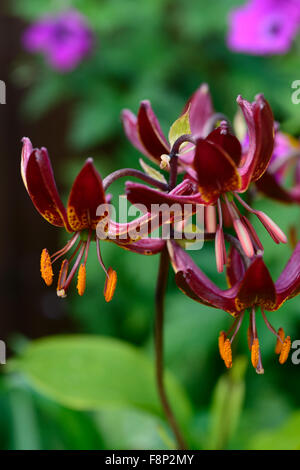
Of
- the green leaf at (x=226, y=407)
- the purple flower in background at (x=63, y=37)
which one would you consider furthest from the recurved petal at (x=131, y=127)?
the purple flower in background at (x=63, y=37)

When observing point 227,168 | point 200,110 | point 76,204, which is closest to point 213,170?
point 227,168

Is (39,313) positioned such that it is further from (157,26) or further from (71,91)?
(157,26)

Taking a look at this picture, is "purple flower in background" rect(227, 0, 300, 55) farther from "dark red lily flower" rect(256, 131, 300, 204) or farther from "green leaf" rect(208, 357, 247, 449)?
"green leaf" rect(208, 357, 247, 449)

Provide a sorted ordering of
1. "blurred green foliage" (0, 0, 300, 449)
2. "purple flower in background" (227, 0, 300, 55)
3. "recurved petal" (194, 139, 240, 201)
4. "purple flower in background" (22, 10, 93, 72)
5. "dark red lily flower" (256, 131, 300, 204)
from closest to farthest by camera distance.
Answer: "recurved petal" (194, 139, 240, 201), "dark red lily flower" (256, 131, 300, 204), "blurred green foliage" (0, 0, 300, 449), "purple flower in background" (227, 0, 300, 55), "purple flower in background" (22, 10, 93, 72)

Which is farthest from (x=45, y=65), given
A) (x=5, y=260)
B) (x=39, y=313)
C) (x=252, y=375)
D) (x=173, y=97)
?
(x=252, y=375)

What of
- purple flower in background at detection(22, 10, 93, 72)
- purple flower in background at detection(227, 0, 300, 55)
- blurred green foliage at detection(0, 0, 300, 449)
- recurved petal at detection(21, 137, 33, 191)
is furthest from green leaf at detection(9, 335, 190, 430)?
purple flower in background at detection(22, 10, 93, 72)

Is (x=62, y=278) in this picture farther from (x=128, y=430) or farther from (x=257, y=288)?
(x=128, y=430)
